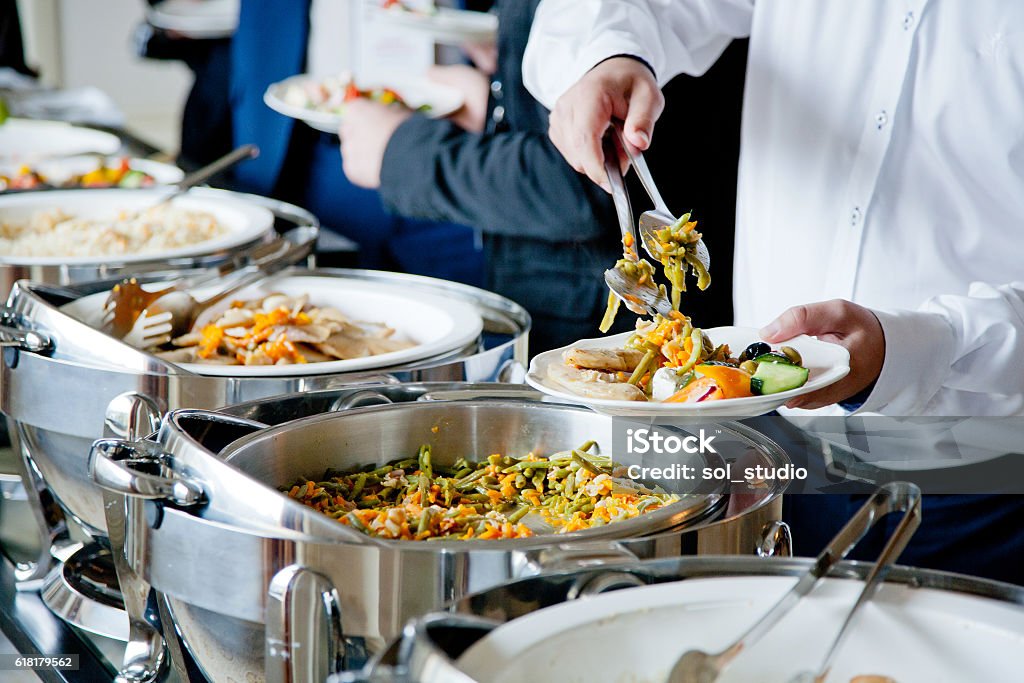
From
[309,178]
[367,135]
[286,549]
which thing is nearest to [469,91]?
[367,135]

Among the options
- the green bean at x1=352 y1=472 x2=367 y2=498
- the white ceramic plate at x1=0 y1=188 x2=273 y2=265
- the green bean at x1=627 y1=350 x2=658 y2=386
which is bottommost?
the green bean at x1=352 y1=472 x2=367 y2=498

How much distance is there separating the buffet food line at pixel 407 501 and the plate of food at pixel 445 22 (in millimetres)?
846

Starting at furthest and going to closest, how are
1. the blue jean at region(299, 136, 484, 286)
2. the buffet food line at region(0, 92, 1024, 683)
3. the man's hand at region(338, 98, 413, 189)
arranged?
1. the blue jean at region(299, 136, 484, 286)
2. the man's hand at region(338, 98, 413, 189)
3. the buffet food line at region(0, 92, 1024, 683)

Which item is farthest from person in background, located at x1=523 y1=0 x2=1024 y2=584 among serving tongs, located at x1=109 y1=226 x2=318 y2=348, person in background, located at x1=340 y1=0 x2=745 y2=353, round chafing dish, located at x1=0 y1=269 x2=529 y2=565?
serving tongs, located at x1=109 y1=226 x2=318 y2=348

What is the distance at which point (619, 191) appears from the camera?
3.58 ft

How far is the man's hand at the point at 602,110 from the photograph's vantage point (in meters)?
1.11

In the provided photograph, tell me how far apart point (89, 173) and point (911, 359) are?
68.6 inches

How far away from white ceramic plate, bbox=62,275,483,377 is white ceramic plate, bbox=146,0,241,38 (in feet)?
6.29

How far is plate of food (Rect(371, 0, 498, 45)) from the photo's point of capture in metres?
2.12

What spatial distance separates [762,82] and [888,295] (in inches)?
12.4

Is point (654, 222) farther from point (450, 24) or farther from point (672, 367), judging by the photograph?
point (450, 24)

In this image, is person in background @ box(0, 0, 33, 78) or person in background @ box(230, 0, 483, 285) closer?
person in background @ box(230, 0, 483, 285)

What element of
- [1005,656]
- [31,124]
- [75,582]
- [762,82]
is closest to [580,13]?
[762,82]

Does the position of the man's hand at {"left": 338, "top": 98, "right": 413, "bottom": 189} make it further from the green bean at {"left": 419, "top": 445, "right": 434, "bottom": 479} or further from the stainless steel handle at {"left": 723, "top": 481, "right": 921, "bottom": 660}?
the stainless steel handle at {"left": 723, "top": 481, "right": 921, "bottom": 660}
